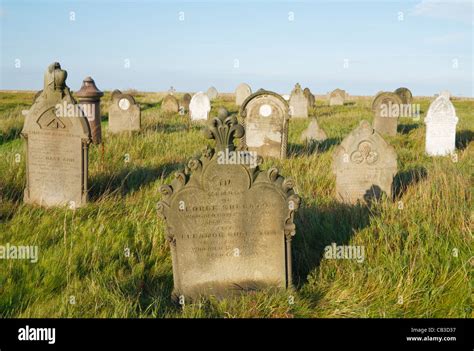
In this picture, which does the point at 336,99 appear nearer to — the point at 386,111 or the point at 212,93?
the point at 212,93

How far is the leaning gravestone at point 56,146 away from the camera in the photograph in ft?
20.7

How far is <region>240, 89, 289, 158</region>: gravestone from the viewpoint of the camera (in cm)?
1059

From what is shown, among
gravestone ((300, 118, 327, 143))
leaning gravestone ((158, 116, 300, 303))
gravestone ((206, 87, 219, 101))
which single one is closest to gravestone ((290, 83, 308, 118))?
gravestone ((300, 118, 327, 143))

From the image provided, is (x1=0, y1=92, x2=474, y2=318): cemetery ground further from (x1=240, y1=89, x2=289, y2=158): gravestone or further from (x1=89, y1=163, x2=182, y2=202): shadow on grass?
(x1=240, y1=89, x2=289, y2=158): gravestone

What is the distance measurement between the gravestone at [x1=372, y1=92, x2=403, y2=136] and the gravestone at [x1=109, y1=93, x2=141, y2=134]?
728cm

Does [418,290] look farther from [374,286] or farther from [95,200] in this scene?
[95,200]

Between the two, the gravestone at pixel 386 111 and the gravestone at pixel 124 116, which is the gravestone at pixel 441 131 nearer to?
the gravestone at pixel 386 111

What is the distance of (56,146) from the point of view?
21.0 feet

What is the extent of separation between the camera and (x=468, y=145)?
39.4 feet

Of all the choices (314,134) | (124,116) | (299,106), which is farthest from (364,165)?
(299,106)

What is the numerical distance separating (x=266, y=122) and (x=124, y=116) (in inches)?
197

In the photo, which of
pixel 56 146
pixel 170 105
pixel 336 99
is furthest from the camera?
pixel 336 99

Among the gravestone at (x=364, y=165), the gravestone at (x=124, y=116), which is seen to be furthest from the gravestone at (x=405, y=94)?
the gravestone at (x=364, y=165)

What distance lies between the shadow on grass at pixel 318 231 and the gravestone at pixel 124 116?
9.14m
